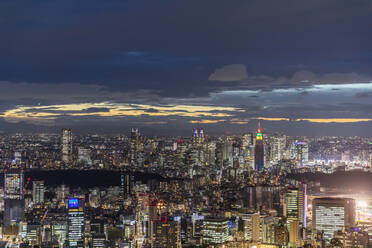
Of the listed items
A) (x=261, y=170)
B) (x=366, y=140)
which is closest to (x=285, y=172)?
(x=261, y=170)

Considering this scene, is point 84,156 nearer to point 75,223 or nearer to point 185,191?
point 185,191

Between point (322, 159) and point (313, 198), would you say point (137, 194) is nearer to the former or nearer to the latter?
point (313, 198)

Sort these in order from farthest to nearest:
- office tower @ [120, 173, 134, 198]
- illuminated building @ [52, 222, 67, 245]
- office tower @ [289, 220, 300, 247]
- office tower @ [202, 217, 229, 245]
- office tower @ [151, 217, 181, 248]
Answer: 1. office tower @ [120, 173, 134, 198]
2. illuminated building @ [52, 222, 67, 245]
3. office tower @ [202, 217, 229, 245]
4. office tower @ [289, 220, 300, 247]
5. office tower @ [151, 217, 181, 248]

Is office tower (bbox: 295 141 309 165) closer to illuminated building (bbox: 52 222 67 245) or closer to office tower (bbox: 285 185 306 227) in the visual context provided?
office tower (bbox: 285 185 306 227)

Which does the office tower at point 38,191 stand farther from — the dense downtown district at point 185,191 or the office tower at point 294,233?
the office tower at point 294,233

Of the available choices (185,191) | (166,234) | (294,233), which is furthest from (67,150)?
(294,233)

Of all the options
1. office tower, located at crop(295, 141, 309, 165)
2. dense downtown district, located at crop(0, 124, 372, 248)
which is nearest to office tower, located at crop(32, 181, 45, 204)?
dense downtown district, located at crop(0, 124, 372, 248)
